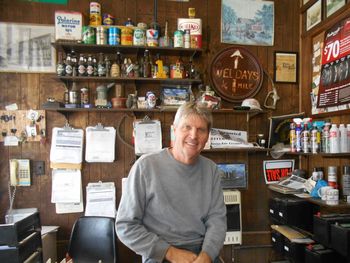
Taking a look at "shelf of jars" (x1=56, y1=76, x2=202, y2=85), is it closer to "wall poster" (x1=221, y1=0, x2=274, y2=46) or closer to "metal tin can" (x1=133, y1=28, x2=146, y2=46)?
"metal tin can" (x1=133, y1=28, x2=146, y2=46)

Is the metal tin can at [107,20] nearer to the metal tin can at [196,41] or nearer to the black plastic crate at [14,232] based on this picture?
the metal tin can at [196,41]

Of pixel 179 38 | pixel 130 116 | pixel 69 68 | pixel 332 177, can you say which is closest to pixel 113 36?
pixel 69 68

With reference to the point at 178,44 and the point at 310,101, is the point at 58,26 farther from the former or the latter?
the point at 310,101

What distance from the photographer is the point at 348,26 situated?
6.75 feet

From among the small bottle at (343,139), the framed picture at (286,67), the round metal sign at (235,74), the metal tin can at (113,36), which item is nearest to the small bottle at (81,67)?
the metal tin can at (113,36)

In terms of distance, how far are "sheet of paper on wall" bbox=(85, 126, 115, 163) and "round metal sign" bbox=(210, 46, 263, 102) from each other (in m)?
1.07

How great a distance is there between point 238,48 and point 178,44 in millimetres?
632

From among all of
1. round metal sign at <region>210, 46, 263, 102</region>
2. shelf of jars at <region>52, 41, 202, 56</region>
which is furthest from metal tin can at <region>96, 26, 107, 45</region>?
round metal sign at <region>210, 46, 263, 102</region>

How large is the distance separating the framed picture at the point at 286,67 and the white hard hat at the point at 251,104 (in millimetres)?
370

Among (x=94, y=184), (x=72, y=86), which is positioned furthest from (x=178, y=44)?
(x=94, y=184)

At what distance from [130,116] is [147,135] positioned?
0.77 feet

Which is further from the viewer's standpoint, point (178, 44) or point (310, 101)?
point (310, 101)

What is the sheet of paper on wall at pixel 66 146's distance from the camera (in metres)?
Result: 2.42

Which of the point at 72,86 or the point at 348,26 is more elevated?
the point at 348,26
